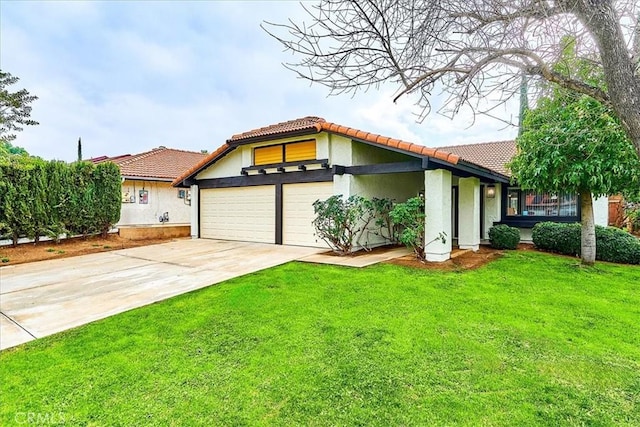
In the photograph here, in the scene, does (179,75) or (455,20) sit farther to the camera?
(179,75)

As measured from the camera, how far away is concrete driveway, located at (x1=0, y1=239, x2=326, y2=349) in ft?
16.5

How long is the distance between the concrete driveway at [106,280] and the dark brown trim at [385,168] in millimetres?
2940

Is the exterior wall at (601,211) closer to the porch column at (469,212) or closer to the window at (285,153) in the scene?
the porch column at (469,212)

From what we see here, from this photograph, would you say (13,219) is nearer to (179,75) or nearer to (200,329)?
(179,75)

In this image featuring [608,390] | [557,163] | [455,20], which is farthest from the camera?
[557,163]

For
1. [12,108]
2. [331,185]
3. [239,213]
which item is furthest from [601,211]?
[12,108]

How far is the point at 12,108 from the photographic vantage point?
8.53m

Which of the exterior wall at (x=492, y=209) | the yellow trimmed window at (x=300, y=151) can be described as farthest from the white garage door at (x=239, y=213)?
the exterior wall at (x=492, y=209)

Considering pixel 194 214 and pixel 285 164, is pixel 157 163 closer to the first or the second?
pixel 194 214

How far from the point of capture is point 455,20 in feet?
11.1

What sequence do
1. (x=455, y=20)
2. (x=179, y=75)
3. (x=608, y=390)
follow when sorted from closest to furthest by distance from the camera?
(x=608, y=390) → (x=455, y=20) → (x=179, y=75)

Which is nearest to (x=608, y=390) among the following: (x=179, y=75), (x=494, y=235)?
(x=494, y=235)

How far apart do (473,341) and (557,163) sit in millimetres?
6275

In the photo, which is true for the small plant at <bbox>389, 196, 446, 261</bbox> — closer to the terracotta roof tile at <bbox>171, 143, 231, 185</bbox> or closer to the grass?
the grass
